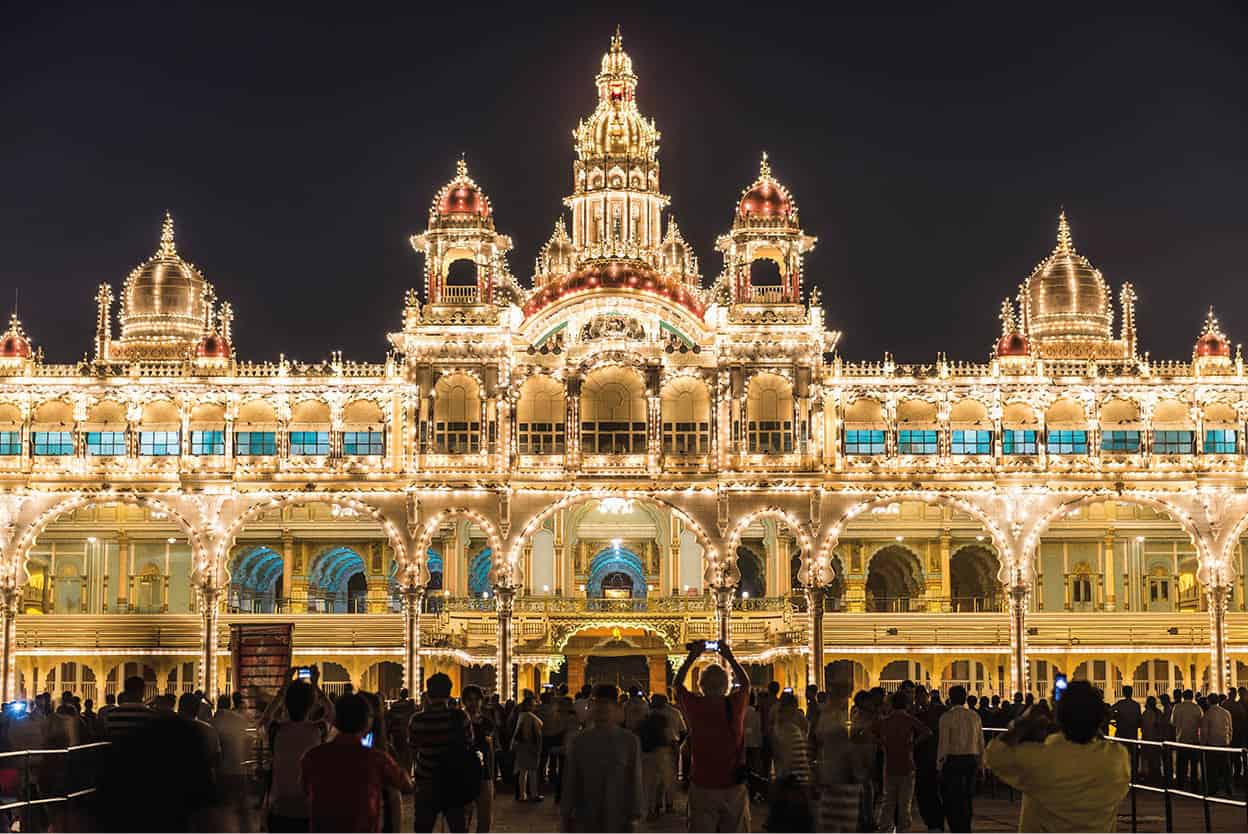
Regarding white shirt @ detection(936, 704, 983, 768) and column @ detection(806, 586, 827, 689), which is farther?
column @ detection(806, 586, 827, 689)

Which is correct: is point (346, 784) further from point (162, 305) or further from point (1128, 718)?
point (162, 305)

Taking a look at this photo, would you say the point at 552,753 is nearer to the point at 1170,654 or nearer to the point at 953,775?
the point at 953,775

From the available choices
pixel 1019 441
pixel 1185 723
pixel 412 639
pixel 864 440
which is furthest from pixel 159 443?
pixel 1185 723

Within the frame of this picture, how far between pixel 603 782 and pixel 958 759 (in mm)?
10124

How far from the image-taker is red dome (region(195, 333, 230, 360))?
172 ft

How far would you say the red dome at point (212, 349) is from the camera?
52.5 meters


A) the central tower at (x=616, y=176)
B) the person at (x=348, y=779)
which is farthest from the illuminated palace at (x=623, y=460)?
the person at (x=348, y=779)

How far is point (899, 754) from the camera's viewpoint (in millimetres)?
19125

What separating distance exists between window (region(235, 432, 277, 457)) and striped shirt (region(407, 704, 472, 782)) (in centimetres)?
3443

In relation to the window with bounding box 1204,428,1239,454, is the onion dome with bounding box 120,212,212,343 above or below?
above

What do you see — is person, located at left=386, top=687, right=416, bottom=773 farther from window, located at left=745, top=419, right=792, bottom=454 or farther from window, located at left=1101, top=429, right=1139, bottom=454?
window, located at left=1101, top=429, right=1139, bottom=454

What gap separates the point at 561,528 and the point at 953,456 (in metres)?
13.5

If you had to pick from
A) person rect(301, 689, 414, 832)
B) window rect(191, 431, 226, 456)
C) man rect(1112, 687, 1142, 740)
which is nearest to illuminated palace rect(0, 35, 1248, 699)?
window rect(191, 431, 226, 456)

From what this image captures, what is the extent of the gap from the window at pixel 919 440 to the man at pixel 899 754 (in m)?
30.8
